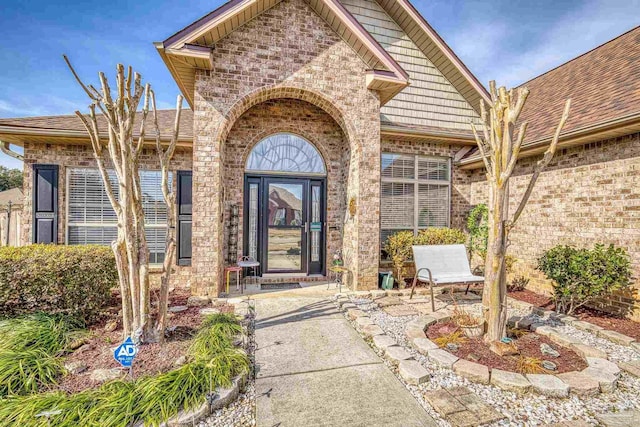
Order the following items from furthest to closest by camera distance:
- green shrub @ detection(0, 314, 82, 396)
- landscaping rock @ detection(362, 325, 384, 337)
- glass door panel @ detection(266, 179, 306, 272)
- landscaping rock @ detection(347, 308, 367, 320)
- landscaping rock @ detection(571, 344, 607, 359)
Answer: glass door panel @ detection(266, 179, 306, 272)
landscaping rock @ detection(347, 308, 367, 320)
landscaping rock @ detection(362, 325, 384, 337)
landscaping rock @ detection(571, 344, 607, 359)
green shrub @ detection(0, 314, 82, 396)

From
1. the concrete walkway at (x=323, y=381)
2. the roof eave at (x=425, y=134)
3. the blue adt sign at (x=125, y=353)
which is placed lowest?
the concrete walkway at (x=323, y=381)

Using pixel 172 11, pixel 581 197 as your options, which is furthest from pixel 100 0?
pixel 581 197

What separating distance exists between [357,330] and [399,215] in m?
4.02

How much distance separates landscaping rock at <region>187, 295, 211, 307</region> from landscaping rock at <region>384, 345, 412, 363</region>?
9.36 ft

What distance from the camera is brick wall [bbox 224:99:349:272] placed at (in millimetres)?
6559

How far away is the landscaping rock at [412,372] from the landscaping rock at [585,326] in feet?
9.57

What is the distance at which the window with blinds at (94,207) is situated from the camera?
20.3 feet

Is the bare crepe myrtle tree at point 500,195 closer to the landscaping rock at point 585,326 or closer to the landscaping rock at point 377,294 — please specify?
the landscaping rock at point 585,326

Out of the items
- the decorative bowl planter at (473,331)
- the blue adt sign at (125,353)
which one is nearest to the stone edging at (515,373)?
the decorative bowl planter at (473,331)

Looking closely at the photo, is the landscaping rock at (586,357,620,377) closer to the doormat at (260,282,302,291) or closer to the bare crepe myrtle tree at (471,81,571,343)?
the bare crepe myrtle tree at (471,81,571,343)

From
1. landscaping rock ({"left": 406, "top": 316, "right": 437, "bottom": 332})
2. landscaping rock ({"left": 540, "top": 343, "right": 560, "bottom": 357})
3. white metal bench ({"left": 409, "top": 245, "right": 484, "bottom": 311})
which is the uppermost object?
white metal bench ({"left": 409, "top": 245, "right": 484, "bottom": 311})

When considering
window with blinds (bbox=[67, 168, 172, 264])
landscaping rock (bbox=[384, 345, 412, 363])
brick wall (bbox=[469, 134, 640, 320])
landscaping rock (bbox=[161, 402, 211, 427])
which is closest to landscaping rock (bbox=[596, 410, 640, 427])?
landscaping rock (bbox=[384, 345, 412, 363])

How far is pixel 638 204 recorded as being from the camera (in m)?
4.60

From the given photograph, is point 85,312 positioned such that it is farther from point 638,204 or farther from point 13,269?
point 638,204
